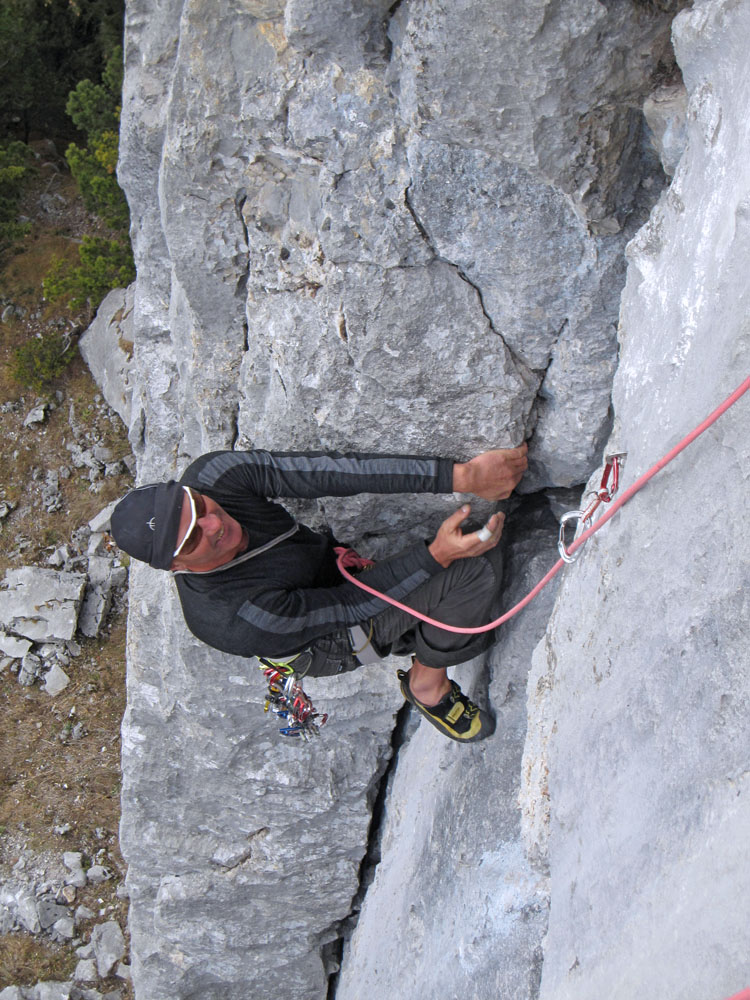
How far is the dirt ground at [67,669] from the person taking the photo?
719cm

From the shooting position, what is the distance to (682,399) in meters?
2.05

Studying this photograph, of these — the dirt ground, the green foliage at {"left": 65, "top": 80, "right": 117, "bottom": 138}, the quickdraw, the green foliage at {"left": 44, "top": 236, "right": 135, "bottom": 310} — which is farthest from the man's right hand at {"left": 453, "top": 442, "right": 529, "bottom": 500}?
the green foliage at {"left": 65, "top": 80, "right": 117, "bottom": 138}

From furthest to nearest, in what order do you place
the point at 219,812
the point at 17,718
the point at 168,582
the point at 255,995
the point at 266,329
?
the point at 17,718
the point at 255,995
the point at 219,812
the point at 168,582
the point at 266,329

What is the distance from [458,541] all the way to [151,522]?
1.13 m

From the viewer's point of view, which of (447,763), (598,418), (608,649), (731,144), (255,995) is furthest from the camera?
(255,995)

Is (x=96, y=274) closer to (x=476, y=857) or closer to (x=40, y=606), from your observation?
(x=40, y=606)

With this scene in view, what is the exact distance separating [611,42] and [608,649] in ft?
5.46

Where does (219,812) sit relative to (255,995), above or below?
above

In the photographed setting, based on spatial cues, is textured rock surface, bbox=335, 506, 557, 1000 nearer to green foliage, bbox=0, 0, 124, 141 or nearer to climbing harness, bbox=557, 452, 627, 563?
climbing harness, bbox=557, 452, 627, 563

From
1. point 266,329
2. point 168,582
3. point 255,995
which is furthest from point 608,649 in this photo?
point 255,995

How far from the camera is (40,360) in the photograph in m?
8.45

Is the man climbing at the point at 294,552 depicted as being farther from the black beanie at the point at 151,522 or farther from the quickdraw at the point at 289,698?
the quickdraw at the point at 289,698

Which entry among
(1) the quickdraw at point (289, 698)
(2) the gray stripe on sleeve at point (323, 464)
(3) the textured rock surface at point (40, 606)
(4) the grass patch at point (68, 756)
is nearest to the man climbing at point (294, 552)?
(2) the gray stripe on sleeve at point (323, 464)

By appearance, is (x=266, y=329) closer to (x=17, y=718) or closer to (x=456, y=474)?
(x=456, y=474)
